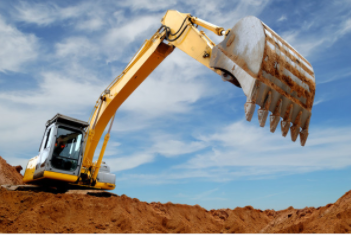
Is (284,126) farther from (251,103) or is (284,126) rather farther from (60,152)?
(60,152)

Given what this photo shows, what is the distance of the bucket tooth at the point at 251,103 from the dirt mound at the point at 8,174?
12891 mm

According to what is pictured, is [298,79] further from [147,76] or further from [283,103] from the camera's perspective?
[147,76]

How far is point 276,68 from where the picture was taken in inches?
198

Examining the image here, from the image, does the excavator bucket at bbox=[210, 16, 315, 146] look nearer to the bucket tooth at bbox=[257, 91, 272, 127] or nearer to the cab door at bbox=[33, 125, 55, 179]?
the bucket tooth at bbox=[257, 91, 272, 127]

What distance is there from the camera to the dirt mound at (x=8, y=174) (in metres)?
13.6

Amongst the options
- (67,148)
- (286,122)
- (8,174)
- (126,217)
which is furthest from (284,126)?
(8,174)

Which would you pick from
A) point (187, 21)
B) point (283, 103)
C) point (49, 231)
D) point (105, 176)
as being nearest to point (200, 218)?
point (105, 176)

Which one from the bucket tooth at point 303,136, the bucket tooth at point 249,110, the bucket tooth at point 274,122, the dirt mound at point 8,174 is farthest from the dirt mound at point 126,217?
the dirt mound at point 8,174

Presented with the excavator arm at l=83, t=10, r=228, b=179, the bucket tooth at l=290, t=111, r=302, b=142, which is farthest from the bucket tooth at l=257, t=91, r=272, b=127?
Answer: the excavator arm at l=83, t=10, r=228, b=179

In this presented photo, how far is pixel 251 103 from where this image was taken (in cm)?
470

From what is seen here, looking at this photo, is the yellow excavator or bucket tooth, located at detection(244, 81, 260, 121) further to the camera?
the yellow excavator

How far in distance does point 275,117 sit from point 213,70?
58.9 inches

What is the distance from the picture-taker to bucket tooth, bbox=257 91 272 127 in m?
4.81

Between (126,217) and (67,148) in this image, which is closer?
(126,217)
